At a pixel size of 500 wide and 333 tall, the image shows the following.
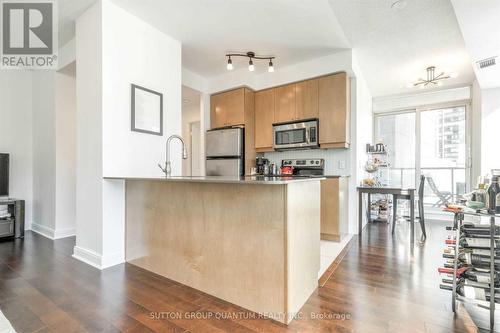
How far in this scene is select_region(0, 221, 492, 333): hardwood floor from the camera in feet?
4.99

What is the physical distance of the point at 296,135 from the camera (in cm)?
410

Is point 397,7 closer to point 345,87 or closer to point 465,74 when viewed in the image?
point 345,87

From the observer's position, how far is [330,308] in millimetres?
1718

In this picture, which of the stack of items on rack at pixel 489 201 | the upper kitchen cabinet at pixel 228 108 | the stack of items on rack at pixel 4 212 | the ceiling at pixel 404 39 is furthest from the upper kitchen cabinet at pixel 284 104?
the stack of items on rack at pixel 4 212

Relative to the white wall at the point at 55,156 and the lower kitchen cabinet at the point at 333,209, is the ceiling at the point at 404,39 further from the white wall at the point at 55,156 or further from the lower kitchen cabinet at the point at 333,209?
the white wall at the point at 55,156

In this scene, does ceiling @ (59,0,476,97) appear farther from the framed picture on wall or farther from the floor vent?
the framed picture on wall

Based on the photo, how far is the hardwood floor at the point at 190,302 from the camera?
152cm

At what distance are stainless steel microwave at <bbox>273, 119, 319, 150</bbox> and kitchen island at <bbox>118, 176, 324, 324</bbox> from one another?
202 cm

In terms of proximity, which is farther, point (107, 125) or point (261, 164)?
point (261, 164)

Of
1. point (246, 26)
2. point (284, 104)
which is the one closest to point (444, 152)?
point (284, 104)

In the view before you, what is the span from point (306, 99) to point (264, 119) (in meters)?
0.83

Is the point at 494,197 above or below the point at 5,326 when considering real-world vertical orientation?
above

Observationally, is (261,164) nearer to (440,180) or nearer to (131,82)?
(131,82)

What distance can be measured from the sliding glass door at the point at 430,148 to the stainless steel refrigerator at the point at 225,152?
3.51 metres
